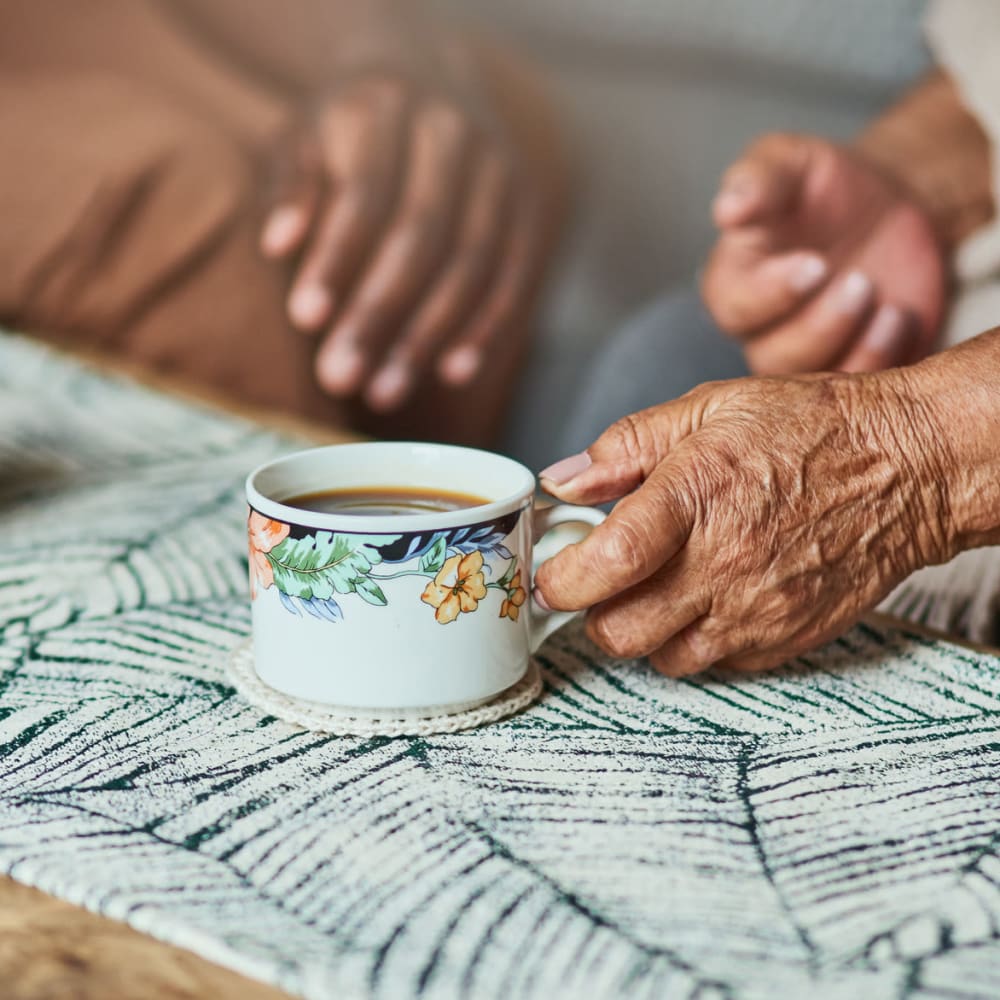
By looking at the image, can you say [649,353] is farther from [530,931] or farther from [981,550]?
[530,931]

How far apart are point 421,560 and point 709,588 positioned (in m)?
0.14

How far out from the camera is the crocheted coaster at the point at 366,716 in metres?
0.49

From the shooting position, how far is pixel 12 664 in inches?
21.8

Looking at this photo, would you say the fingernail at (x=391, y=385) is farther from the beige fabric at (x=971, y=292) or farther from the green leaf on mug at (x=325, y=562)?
the green leaf on mug at (x=325, y=562)

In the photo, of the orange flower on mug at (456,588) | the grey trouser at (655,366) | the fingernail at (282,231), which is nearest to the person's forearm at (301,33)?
the fingernail at (282,231)

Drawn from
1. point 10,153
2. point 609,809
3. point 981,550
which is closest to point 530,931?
point 609,809

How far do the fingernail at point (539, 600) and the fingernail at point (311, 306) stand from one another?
73 centimetres

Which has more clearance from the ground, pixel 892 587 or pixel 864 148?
pixel 864 148

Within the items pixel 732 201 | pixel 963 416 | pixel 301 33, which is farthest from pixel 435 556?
pixel 301 33

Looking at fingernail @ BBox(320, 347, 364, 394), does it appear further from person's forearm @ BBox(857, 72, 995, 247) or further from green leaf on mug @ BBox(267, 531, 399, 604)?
green leaf on mug @ BBox(267, 531, 399, 604)

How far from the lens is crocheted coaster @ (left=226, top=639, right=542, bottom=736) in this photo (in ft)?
1.60

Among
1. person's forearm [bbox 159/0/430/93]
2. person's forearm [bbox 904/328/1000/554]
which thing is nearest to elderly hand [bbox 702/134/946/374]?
person's forearm [bbox 904/328/1000/554]

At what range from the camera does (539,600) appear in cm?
52

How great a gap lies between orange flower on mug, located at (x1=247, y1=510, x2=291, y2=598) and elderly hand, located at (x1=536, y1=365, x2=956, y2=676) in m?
0.12
